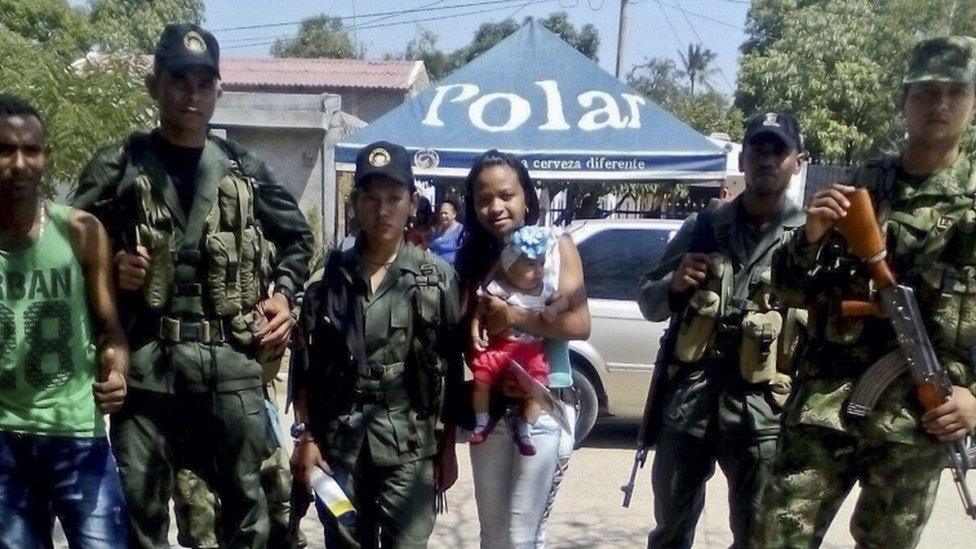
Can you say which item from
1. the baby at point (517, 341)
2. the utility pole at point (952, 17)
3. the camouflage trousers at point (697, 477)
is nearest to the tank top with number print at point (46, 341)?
the baby at point (517, 341)

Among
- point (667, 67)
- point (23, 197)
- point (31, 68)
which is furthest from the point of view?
point (667, 67)

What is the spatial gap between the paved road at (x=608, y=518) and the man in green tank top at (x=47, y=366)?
7.57 ft

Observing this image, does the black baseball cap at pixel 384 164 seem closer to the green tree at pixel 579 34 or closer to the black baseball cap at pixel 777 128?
the black baseball cap at pixel 777 128

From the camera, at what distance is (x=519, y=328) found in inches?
144

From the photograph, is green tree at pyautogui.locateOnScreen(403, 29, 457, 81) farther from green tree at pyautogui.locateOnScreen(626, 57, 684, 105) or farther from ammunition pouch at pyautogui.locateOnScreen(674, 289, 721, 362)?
ammunition pouch at pyautogui.locateOnScreen(674, 289, 721, 362)

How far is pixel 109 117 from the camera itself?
663cm

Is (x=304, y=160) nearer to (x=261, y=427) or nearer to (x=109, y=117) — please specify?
(x=109, y=117)

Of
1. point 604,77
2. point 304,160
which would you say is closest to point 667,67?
point 304,160

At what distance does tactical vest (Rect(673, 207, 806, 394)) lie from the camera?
3809mm

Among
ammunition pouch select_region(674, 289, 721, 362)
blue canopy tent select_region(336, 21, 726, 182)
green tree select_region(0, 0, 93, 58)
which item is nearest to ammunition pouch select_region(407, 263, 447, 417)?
ammunition pouch select_region(674, 289, 721, 362)

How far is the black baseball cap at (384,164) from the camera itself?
364 centimetres

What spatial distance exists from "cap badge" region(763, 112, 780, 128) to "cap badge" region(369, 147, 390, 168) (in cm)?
131

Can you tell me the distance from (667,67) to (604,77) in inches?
2564

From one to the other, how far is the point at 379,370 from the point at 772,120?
5.27 ft
